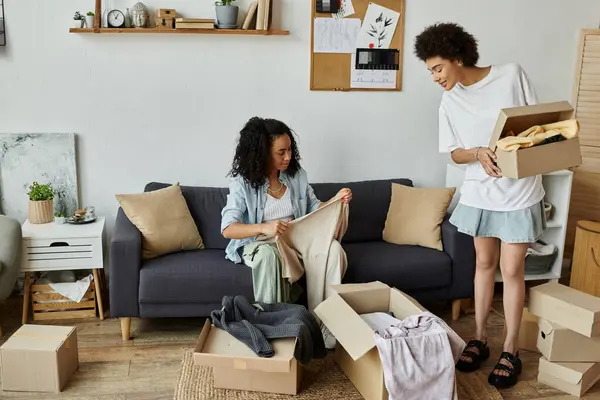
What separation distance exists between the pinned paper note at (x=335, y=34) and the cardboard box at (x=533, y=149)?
137 cm

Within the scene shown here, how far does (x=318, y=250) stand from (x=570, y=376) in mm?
1222

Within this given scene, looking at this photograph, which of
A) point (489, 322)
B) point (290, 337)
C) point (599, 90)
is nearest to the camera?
point (290, 337)

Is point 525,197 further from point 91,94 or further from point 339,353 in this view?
point 91,94

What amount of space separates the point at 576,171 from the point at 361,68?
1.53 metres

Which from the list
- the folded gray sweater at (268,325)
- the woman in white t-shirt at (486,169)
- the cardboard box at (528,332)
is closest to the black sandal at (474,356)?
the woman in white t-shirt at (486,169)

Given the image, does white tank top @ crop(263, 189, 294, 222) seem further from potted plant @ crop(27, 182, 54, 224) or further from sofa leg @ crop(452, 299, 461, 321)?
potted plant @ crop(27, 182, 54, 224)

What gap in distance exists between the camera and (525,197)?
2684mm

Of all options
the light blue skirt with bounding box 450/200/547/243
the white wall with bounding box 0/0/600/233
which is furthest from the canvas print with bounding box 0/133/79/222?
the light blue skirt with bounding box 450/200/547/243

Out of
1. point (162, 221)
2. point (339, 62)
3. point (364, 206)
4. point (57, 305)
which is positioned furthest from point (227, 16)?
point (57, 305)

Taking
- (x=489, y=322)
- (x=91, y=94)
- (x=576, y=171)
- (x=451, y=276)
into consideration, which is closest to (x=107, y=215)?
(x=91, y=94)

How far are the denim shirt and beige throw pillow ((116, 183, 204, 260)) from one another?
0.85ft

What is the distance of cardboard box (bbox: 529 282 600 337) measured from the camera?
8.90ft

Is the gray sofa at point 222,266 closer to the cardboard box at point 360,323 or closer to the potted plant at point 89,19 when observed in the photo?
the cardboard box at point 360,323

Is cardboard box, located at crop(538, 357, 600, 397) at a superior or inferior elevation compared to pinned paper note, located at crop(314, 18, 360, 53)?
inferior
